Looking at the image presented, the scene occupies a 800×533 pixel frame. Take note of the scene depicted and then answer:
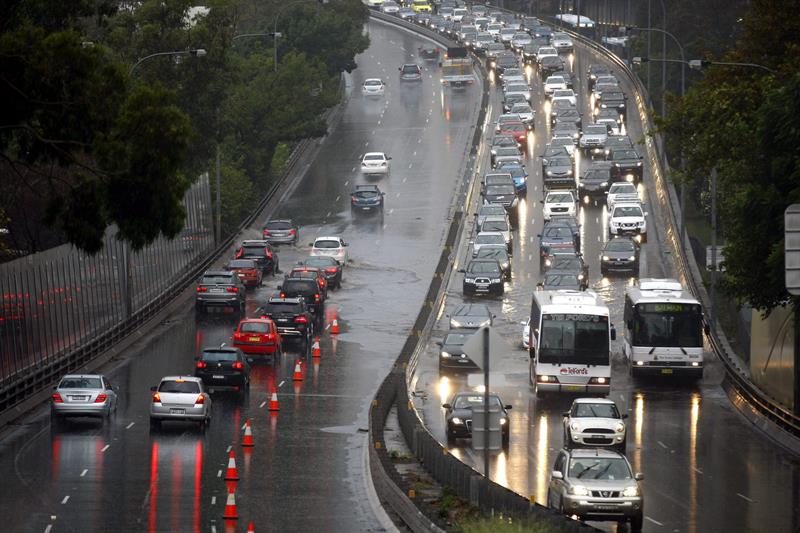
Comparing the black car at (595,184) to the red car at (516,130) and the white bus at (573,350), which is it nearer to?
the red car at (516,130)

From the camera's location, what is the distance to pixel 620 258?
2598 inches

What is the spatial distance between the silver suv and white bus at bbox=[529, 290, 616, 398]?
1651 centimetres

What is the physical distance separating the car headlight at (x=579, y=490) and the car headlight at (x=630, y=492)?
0.64 meters

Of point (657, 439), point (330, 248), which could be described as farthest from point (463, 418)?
point (330, 248)

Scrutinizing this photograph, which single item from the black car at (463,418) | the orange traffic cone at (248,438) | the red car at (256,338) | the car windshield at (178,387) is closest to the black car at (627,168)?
the red car at (256,338)

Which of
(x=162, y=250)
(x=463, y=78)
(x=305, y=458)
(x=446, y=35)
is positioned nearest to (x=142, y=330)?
(x=162, y=250)

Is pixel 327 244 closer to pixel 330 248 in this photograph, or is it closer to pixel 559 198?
pixel 330 248

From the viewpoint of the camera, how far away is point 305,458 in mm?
37312

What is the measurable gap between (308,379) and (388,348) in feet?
19.3

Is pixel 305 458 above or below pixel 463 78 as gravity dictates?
below

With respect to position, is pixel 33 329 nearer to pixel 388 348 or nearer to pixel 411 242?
pixel 388 348

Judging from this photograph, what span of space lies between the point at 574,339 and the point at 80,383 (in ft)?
44.3

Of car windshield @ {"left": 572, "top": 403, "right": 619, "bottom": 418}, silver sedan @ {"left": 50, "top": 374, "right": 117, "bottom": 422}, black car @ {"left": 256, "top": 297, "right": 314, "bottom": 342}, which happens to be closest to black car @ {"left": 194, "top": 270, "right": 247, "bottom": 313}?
black car @ {"left": 256, "top": 297, "right": 314, "bottom": 342}

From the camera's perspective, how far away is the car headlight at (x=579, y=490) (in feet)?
93.7
